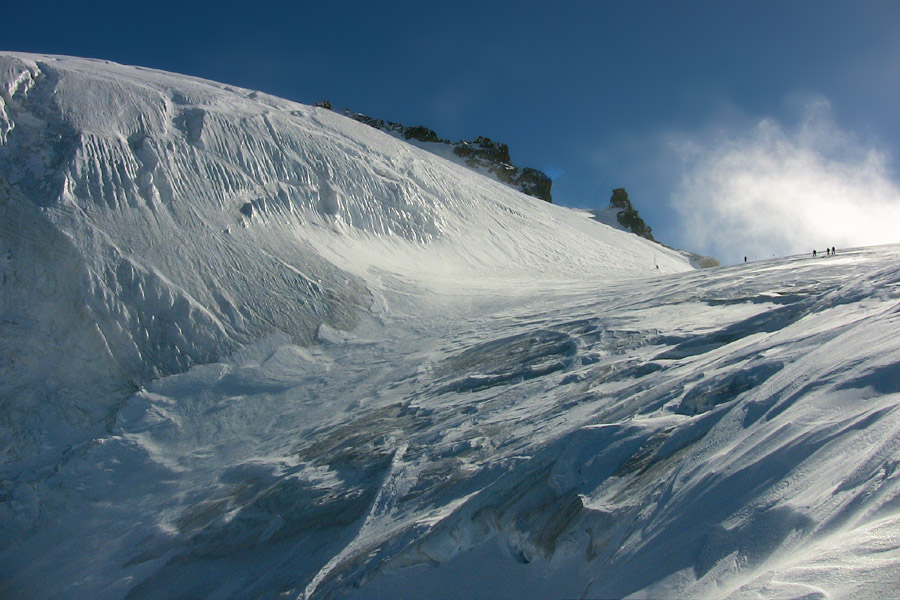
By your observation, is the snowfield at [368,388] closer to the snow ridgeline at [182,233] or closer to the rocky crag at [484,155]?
the snow ridgeline at [182,233]

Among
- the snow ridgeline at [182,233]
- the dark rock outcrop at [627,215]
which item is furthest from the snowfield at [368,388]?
the dark rock outcrop at [627,215]

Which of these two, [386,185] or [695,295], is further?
[386,185]

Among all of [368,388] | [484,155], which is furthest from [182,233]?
[484,155]

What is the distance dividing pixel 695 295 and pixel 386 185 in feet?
50.4

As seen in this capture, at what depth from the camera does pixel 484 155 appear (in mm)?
73062

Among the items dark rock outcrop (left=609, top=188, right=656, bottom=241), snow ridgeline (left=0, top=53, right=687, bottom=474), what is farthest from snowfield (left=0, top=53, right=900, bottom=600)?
dark rock outcrop (left=609, top=188, right=656, bottom=241)

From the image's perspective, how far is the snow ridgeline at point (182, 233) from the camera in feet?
56.5

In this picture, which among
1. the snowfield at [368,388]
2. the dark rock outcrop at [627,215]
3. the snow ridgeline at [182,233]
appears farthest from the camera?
the dark rock outcrop at [627,215]

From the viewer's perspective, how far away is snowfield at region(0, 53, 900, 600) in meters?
7.02

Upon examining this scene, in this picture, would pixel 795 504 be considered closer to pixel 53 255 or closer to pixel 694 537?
pixel 694 537

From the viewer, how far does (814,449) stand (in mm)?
6883

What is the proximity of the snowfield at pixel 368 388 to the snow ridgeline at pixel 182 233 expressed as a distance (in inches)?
3.5

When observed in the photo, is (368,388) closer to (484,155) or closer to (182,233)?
(182,233)

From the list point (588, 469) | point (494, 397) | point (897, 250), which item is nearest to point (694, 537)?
point (588, 469)
